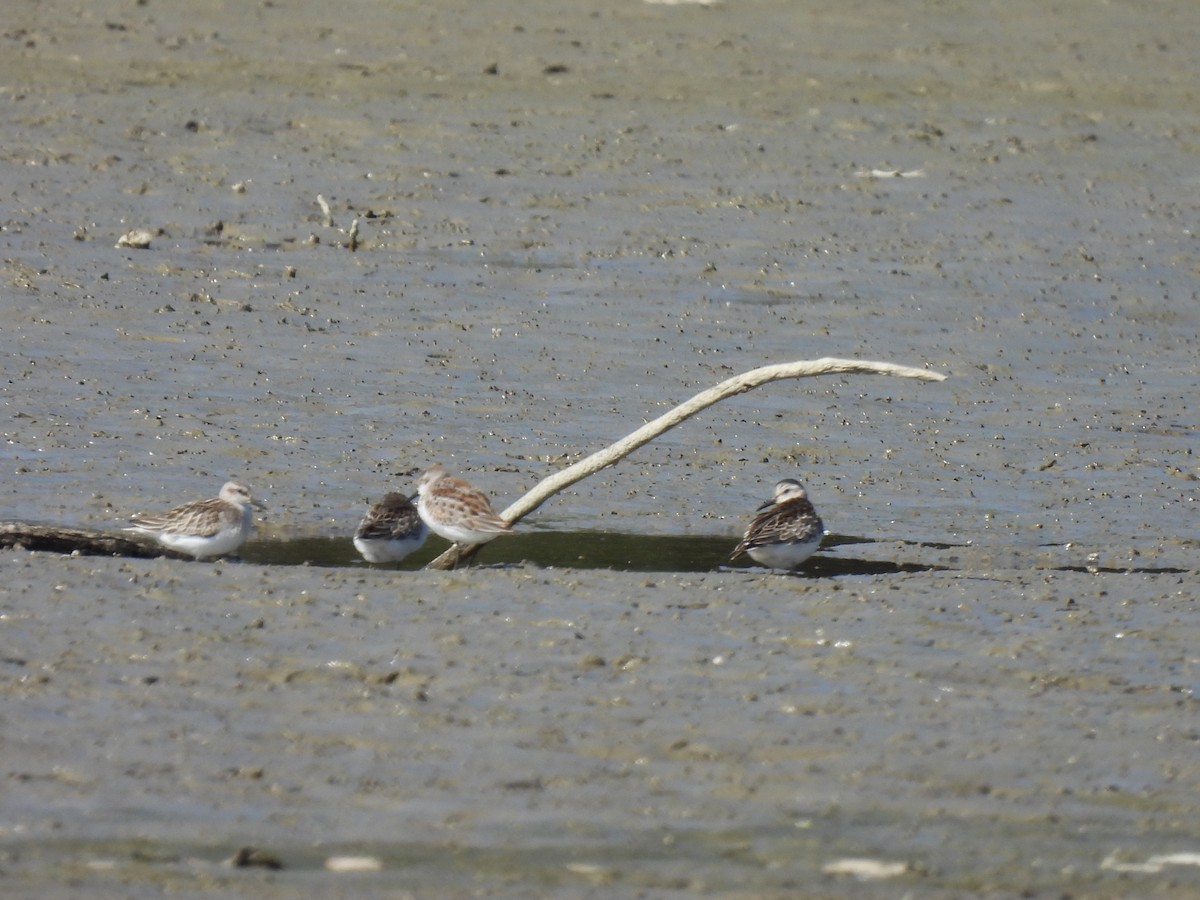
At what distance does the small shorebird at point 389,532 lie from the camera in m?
9.92

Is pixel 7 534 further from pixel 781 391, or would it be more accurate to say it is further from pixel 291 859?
pixel 781 391

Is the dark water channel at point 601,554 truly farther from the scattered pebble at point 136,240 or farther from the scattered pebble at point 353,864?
the scattered pebble at point 136,240

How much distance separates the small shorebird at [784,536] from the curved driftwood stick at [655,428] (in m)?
0.59

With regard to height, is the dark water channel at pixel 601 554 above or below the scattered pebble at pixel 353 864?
above

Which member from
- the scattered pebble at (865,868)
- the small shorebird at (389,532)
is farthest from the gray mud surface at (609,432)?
the small shorebird at (389,532)

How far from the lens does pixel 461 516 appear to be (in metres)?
10.1

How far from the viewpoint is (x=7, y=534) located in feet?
31.1

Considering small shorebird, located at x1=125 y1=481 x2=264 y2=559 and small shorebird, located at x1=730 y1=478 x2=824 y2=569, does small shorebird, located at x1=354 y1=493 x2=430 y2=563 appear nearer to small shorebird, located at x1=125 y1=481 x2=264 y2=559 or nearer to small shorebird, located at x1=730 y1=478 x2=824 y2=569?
small shorebird, located at x1=125 y1=481 x2=264 y2=559

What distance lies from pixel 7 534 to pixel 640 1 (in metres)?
14.2

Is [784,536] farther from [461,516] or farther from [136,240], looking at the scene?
[136,240]

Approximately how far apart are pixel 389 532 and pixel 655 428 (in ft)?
4.43

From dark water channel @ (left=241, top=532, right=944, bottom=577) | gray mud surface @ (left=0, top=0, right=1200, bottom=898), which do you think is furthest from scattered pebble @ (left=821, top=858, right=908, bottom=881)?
dark water channel @ (left=241, top=532, right=944, bottom=577)

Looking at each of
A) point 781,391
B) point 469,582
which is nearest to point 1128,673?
point 469,582

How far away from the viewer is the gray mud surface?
6.51 m
